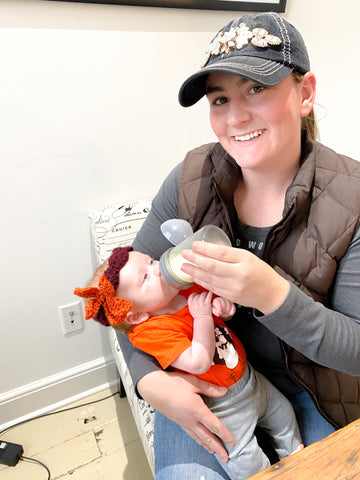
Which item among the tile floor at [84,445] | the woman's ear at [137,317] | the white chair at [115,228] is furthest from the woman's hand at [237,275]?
the tile floor at [84,445]

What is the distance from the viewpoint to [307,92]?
866mm

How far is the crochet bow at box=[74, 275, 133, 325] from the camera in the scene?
86 centimetres

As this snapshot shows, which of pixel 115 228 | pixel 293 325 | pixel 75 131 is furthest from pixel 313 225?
pixel 75 131

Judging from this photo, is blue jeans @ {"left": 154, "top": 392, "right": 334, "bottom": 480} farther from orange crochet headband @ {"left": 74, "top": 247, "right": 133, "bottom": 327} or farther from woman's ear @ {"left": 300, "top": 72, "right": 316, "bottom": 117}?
woman's ear @ {"left": 300, "top": 72, "right": 316, "bottom": 117}

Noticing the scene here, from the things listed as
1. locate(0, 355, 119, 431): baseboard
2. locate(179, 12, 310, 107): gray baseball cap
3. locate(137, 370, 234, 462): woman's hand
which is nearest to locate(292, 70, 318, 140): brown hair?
locate(179, 12, 310, 107): gray baseball cap

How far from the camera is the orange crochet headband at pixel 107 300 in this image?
0.86 meters

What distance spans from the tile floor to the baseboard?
0.05m

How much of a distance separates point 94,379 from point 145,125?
1.28 metres

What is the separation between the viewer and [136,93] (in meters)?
1.36

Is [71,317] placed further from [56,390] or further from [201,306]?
[201,306]

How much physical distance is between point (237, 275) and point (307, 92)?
1.74 ft

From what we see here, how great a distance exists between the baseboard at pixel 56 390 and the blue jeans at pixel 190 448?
2.59ft

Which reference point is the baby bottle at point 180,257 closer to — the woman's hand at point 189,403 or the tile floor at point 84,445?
the woman's hand at point 189,403

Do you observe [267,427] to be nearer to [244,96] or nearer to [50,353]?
[244,96]
